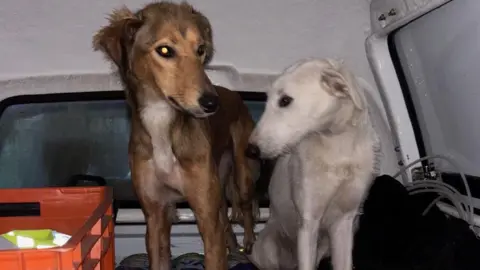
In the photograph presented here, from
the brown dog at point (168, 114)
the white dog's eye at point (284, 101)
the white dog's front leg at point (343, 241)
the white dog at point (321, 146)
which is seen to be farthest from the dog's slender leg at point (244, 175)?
Result: the white dog's eye at point (284, 101)

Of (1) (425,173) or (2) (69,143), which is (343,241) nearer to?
(1) (425,173)

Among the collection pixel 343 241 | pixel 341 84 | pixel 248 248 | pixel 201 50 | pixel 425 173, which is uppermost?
pixel 201 50

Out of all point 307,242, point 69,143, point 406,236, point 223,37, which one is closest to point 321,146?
point 307,242

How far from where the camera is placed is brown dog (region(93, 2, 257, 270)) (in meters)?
2.00

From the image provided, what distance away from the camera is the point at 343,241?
2330 mm

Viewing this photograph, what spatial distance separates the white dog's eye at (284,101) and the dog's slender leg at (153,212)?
0.47 m

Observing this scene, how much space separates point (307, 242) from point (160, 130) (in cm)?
62

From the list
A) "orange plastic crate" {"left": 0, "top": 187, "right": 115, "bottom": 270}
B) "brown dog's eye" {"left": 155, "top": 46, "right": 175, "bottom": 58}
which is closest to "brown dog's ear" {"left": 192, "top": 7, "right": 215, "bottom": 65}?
"brown dog's eye" {"left": 155, "top": 46, "right": 175, "bottom": 58}

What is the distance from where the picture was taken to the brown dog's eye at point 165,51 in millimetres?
2018

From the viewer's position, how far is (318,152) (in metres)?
2.18

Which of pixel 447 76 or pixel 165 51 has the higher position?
pixel 165 51

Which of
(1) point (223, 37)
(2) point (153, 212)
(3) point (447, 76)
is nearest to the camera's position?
(2) point (153, 212)

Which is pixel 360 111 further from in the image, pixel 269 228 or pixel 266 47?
pixel 266 47

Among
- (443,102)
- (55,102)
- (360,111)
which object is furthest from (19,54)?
(443,102)
